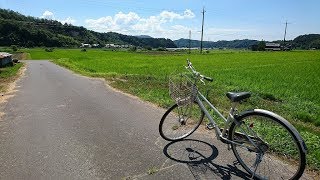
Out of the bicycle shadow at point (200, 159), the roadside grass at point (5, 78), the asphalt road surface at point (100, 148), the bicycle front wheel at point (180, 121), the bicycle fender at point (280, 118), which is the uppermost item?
the bicycle fender at point (280, 118)

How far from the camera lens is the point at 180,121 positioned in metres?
5.78

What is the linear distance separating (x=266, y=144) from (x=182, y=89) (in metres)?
1.75

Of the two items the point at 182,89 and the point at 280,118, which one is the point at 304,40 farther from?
the point at 280,118

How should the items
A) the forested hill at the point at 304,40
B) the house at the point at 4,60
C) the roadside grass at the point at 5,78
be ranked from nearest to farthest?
the roadside grass at the point at 5,78, the house at the point at 4,60, the forested hill at the point at 304,40

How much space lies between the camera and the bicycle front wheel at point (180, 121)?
5.68 m

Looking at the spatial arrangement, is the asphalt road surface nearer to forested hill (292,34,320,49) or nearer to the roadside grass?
the roadside grass

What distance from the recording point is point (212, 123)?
16.8 feet

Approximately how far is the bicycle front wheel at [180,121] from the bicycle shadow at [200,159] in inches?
6.9

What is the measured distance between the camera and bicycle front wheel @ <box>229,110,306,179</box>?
4.06 meters

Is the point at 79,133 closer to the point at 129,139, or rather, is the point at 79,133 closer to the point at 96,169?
the point at 129,139

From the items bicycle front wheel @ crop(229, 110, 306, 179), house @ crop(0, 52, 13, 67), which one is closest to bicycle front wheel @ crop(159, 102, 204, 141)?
bicycle front wheel @ crop(229, 110, 306, 179)

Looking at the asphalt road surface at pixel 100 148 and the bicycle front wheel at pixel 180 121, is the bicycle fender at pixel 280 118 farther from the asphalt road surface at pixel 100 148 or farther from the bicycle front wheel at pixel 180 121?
the bicycle front wheel at pixel 180 121

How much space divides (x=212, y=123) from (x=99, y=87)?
952 cm

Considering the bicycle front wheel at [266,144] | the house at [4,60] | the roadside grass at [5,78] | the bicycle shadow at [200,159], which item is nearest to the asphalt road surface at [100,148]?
the bicycle shadow at [200,159]
